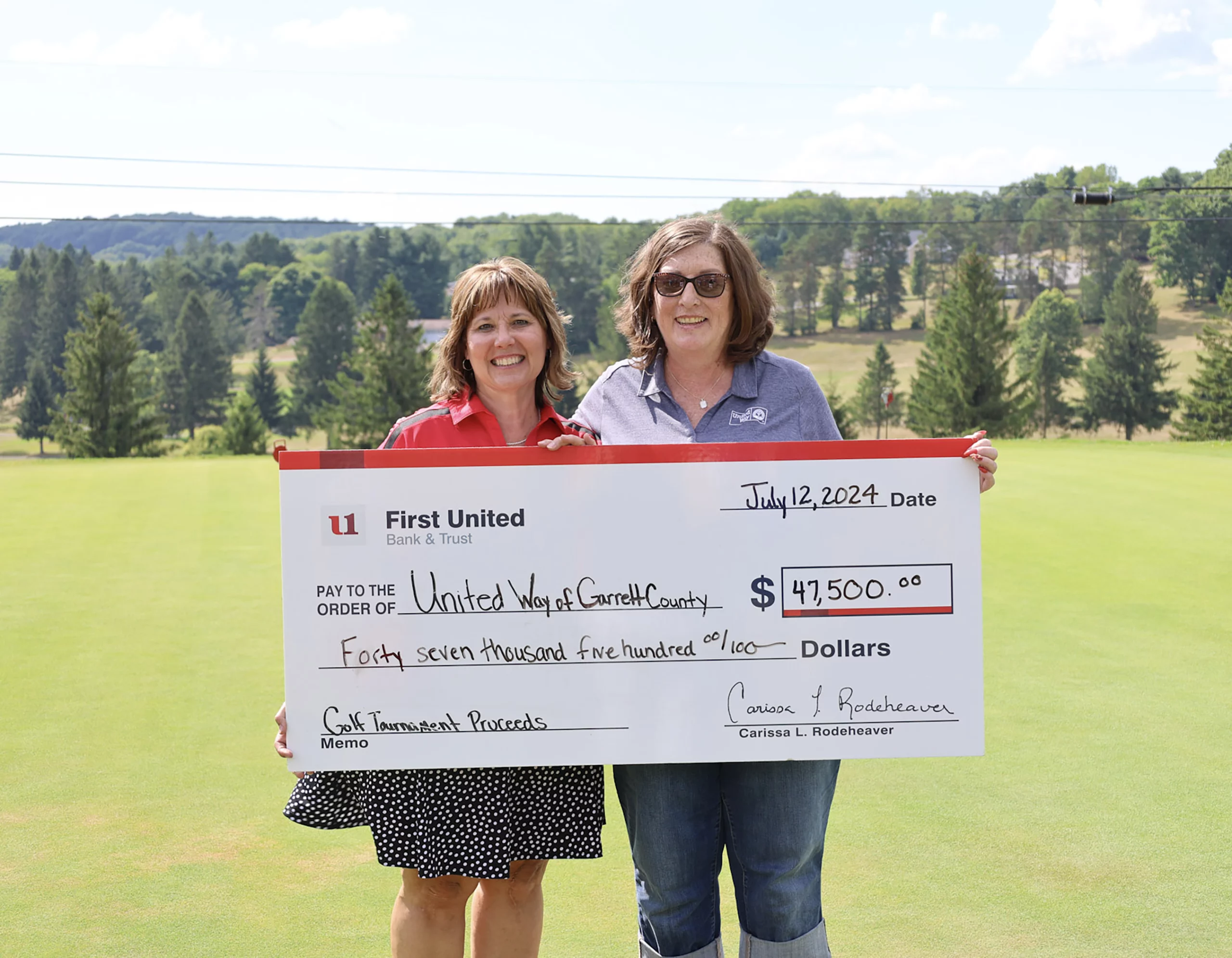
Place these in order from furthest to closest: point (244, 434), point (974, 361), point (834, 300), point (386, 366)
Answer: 1. point (834, 300)
2. point (244, 434)
3. point (386, 366)
4. point (974, 361)

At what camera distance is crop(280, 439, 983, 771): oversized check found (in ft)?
8.32

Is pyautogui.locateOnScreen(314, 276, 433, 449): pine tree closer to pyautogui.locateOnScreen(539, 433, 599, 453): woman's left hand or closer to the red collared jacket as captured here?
the red collared jacket

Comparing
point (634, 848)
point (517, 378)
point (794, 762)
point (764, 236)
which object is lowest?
point (634, 848)

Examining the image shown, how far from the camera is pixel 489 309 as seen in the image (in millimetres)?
2750

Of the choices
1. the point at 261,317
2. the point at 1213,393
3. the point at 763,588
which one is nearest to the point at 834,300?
the point at 1213,393

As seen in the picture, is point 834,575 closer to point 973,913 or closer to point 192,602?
point 973,913

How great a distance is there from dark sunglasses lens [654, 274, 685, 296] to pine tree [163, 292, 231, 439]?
85827mm

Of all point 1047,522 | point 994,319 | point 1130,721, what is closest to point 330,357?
point 994,319

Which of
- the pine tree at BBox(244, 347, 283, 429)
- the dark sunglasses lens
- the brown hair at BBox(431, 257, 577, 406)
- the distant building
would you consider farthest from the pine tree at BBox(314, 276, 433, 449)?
the dark sunglasses lens

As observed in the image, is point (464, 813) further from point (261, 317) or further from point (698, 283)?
point (261, 317)

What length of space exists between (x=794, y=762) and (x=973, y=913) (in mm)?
1064

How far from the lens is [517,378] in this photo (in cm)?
274

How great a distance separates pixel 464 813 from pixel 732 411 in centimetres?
107

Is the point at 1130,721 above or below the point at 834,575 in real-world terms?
below
